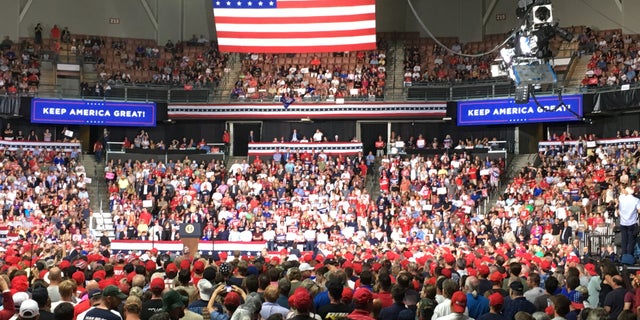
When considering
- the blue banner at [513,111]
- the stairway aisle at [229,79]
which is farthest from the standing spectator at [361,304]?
the stairway aisle at [229,79]

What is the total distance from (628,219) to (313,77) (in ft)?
91.2

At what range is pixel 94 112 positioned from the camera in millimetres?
44969

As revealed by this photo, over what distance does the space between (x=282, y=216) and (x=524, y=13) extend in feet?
56.6

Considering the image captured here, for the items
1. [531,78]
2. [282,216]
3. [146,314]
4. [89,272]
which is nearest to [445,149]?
[282,216]

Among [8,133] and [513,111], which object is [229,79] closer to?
[8,133]

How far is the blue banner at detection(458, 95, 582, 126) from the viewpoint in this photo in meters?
41.5

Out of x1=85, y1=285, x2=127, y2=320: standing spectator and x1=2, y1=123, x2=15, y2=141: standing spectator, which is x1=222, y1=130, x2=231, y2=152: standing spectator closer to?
x1=2, y1=123, x2=15, y2=141: standing spectator

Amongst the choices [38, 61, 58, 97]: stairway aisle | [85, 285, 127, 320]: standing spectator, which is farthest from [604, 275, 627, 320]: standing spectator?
[38, 61, 58, 97]: stairway aisle

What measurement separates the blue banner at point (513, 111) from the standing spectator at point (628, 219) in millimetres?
20055

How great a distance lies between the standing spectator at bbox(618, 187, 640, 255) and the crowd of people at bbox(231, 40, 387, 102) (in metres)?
25.5

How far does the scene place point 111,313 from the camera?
9484mm

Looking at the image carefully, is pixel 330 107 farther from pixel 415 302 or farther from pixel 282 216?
pixel 415 302

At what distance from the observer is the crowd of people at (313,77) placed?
46406 mm

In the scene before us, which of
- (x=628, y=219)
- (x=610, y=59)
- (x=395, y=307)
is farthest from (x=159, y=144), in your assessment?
(x=395, y=307)
